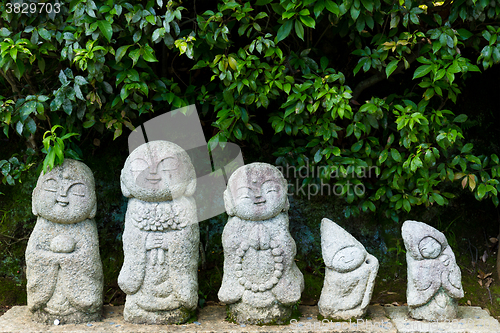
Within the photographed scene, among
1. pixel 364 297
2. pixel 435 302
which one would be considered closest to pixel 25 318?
pixel 364 297

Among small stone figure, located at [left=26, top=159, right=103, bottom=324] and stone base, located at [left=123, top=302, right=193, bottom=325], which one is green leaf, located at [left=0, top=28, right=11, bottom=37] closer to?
small stone figure, located at [left=26, top=159, right=103, bottom=324]

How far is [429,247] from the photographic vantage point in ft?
12.9

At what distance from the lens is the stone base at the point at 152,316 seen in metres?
3.99

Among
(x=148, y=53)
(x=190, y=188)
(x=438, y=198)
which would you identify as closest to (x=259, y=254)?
(x=190, y=188)

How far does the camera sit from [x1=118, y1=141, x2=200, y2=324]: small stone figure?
3.99 metres

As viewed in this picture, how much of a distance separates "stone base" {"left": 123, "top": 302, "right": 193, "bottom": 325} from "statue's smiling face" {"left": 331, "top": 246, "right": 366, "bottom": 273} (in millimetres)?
1331

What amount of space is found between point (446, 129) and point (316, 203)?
4.84ft

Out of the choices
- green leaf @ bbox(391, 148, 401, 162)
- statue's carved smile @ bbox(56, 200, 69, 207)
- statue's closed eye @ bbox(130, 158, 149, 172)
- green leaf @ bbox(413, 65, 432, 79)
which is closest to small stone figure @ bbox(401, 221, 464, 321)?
green leaf @ bbox(391, 148, 401, 162)

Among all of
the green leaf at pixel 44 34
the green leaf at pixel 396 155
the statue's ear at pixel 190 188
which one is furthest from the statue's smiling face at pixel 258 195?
the green leaf at pixel 44 34

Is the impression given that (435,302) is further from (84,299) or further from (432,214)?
(84,299)

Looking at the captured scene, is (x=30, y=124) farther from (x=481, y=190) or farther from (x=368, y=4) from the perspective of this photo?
(x=481, y=190)

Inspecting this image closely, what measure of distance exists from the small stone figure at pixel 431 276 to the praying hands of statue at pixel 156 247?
2.00m

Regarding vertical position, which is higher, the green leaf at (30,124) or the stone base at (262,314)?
the green leaf at (30,124)

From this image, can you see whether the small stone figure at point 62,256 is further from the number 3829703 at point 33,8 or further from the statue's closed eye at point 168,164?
the number 3829703 at point 33,8
